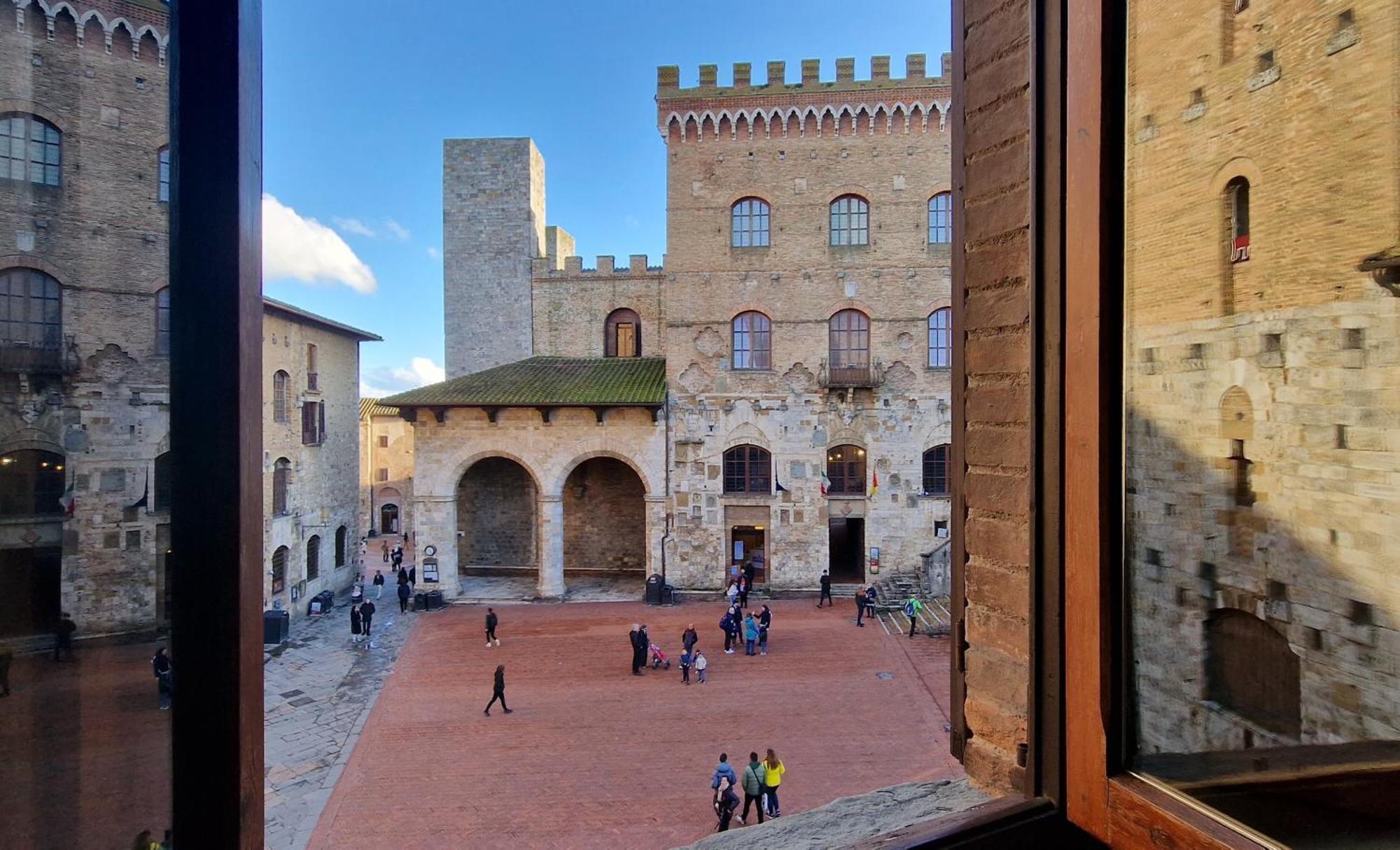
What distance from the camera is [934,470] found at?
797 inches

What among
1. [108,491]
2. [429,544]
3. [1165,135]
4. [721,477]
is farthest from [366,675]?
[1165,135]

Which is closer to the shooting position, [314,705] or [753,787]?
[753,787]

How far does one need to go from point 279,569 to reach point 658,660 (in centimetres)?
1108

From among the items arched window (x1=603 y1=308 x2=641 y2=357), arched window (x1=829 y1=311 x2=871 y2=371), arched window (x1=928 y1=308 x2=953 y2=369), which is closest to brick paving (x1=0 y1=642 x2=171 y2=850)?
arched window (x1=829 y1=311 x2=871 y2=371)

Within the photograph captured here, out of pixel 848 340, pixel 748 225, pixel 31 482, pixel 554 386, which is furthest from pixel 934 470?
pixel 31 482

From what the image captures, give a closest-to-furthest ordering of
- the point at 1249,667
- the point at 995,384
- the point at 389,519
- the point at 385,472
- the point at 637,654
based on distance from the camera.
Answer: the point at 1249,667 < the point at 995,384 < the point at 637,654 < the point at 385,472 < the point at 389,519

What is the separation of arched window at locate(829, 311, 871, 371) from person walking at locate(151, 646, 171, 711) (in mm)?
19905

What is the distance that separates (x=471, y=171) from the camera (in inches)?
1034

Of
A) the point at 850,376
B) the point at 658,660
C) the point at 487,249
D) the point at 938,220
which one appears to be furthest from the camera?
the point at 487,249

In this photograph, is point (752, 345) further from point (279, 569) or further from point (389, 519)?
point (389, 519)

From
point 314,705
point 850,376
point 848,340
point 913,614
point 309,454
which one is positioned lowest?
point 314,705

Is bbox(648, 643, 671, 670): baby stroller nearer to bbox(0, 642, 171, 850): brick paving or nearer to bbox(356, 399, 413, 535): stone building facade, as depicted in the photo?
bbox(0, 642, 171, 850): brick paving

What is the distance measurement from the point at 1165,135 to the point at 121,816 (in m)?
2.97

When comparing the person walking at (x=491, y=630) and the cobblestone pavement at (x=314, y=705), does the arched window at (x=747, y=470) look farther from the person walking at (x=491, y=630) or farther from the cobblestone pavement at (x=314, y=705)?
the cobblestone pavement at (x=314, y=705)
